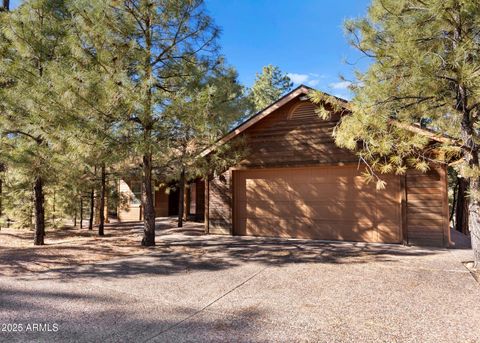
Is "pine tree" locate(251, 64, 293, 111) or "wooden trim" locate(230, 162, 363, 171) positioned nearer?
"wooden trim" locate(230, 162, 363, 171)

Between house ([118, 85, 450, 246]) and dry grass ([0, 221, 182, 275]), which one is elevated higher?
house ([118, 85, 450, 246])

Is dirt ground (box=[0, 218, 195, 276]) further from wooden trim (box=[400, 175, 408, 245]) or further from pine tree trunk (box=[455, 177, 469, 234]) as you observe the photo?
pine tree trunk (box=[455, 177, 469, 234])

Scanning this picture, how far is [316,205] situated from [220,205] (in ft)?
10.8

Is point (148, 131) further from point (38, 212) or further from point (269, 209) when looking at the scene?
point (269, 209)

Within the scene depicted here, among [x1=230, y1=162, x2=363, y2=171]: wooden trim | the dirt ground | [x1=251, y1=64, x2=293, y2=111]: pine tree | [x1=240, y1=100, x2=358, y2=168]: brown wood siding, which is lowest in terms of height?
the dirt ground

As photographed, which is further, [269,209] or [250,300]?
[269,209]

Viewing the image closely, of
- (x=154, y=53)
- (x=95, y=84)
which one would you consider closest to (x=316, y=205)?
(x=154, y=53)

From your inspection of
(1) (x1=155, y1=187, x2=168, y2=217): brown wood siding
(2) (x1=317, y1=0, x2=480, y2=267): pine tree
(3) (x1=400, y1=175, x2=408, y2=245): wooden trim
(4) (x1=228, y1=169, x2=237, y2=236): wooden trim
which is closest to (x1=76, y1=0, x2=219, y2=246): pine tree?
(4) (x1=228, y1=169, x2=237, y2=236): wooden trim

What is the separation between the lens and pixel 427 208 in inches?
335

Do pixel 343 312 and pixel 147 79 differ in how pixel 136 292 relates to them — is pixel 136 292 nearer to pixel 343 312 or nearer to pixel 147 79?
pixel 343 312

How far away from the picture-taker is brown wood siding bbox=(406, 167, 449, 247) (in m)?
8.38

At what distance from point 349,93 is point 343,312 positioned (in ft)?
14.4

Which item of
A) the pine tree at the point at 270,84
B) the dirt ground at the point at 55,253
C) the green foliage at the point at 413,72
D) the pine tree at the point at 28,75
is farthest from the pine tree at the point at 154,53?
the pine tree at the point at 270,84

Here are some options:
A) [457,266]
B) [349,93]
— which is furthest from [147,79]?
[457,266]
